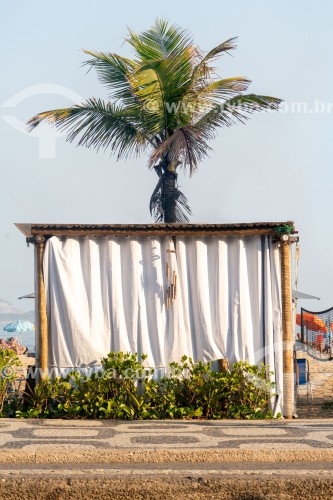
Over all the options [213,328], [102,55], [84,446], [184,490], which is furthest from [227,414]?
[102,55]

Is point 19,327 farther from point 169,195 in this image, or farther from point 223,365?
point 223,365

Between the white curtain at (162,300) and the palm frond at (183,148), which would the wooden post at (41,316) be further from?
the palm frond at (183,148)

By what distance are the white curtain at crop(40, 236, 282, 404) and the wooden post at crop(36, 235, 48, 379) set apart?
11cm

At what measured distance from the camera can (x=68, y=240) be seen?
13.1 metres

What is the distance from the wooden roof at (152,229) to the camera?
1302 cm

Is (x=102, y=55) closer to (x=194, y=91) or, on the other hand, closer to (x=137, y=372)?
(x=194, y=91)

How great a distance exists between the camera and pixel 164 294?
43.2 feet

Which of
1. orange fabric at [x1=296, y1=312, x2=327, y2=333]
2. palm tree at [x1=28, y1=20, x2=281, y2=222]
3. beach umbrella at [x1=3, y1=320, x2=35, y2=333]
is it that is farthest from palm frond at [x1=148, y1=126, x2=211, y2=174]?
beach umbrella at [x1=3, y1=320, x2=35, y2=333]

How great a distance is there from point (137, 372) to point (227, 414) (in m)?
1.58

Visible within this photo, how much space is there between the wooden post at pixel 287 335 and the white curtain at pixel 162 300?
0.34 feet

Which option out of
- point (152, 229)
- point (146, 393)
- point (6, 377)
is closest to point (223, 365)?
point (146, 393)

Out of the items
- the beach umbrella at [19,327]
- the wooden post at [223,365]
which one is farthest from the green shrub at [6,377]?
the beach umbrella at [19,327]

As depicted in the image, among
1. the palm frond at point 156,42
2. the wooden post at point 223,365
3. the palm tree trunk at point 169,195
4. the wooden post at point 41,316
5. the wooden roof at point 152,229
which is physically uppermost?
the palm frond at point 156,42

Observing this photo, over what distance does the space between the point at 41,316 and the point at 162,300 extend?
78.1 inches
